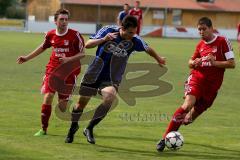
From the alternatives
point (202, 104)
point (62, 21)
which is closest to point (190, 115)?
point (202, 104)

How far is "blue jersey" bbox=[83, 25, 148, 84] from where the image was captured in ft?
31.6

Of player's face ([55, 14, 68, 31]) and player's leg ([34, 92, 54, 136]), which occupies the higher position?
player's face ([55, 14, 68, 31])

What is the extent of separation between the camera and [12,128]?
1062 cm

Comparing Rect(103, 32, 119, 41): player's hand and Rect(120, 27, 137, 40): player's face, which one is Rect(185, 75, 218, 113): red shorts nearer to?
Rect(120, 27, 137, 40): player's face

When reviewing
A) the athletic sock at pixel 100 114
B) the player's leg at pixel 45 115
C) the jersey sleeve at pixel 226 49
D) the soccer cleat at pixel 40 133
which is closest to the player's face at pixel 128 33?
the athletic sock at pixel 100 114

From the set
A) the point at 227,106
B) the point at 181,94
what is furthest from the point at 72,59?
the point at 181,94

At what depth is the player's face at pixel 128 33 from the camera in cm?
927

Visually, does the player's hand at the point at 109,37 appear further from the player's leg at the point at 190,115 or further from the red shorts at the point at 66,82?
the player's leg at the point at 190,115

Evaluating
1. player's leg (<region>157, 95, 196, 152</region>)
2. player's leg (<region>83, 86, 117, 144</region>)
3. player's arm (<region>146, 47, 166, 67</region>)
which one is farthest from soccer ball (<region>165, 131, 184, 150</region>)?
player's arm (<region>146, 47, 166, 67</region>)

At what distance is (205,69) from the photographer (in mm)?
9797

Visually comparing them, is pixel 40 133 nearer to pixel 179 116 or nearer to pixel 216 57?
pixel 179 116

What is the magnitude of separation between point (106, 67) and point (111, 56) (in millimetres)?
184

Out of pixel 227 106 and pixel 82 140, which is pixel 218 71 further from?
pixel 227 106

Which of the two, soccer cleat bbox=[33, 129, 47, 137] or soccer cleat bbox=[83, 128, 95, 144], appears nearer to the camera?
soccer cleat bbox=[83, 128, 95, 144]
